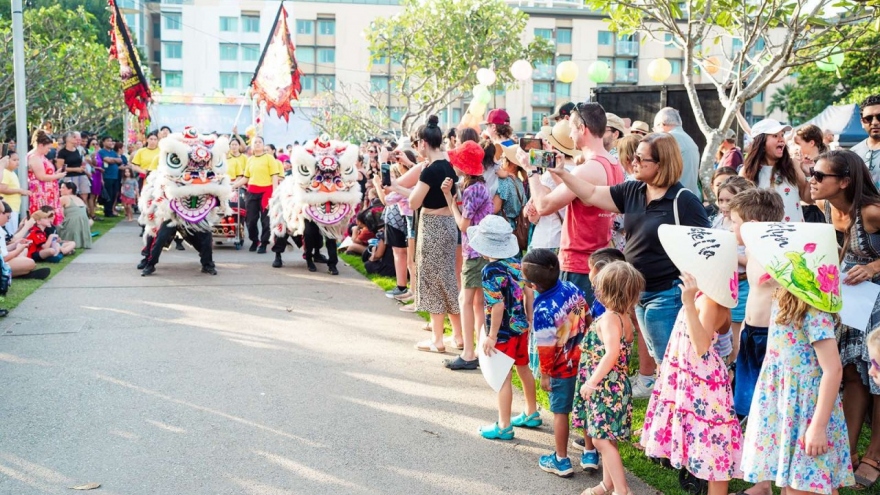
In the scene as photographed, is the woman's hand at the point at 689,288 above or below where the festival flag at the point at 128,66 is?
below

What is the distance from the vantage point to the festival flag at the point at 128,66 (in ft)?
47.8

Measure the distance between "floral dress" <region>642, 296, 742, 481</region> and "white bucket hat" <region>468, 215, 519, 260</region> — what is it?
1574 mm

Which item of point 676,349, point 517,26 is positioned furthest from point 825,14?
point 517,26

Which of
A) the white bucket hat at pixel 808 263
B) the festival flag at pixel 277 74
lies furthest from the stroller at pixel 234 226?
the white bucket hat at pixel 808 263

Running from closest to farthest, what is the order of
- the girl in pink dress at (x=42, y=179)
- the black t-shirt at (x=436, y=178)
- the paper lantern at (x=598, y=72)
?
1. the black t-shirt at (x=436, y=178)
2. the girl in pink dress at (x=42, y=179)
3. the paper lantern at (x=598, y=72)

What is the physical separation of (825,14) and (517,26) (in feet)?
72.0

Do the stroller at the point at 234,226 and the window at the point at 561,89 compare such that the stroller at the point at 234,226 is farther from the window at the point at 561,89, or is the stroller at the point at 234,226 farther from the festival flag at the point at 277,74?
the window at the point at 561,89

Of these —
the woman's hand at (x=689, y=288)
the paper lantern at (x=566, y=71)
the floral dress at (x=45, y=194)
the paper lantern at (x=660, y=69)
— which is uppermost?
the paper lantern at (x=566, y=71)

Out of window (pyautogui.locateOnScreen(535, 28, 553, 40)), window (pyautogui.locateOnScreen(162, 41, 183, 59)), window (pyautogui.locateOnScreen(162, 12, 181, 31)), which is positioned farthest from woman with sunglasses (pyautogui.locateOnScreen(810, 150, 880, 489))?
window (pyautogui.locateOnScreen(162, 12, 181, 31))

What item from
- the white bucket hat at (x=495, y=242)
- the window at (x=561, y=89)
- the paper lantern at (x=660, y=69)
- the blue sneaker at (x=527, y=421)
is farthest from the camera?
the window at (x=561, y=89)

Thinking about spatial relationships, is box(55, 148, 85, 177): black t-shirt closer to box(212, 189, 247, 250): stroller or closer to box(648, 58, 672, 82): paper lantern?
box(212, 189, 247, 250): stroller

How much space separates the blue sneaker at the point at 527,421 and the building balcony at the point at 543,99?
60.3 m

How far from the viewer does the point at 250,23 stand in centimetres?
6994

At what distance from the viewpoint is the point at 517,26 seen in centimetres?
3008
